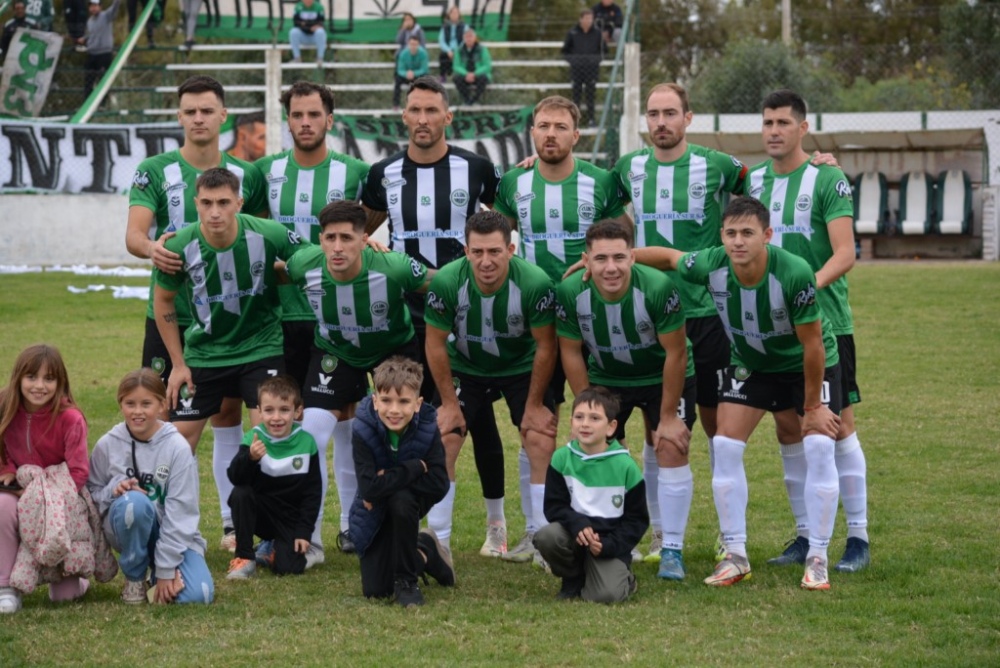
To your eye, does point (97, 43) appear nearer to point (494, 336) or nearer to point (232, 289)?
point (232, 289)

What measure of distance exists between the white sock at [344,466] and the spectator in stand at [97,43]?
17.3 meters

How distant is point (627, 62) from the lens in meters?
21.7

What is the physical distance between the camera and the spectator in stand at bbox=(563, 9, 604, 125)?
21.3 m

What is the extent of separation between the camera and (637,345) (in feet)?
19.4

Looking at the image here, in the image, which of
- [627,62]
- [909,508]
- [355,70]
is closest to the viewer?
[909,508]

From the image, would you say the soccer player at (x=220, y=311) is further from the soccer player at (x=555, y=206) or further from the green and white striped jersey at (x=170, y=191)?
the soccer player at (x=555, y=206)

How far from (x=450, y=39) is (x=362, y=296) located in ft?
53.4

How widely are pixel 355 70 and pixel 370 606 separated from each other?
71.9ft

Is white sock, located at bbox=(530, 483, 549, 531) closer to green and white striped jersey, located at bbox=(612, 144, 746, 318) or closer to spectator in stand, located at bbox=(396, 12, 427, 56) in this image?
green and white striped jersey, located at bbox=(612, 144, 746, 318)

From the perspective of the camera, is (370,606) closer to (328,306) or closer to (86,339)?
(328,306)

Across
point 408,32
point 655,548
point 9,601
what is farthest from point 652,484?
point 408,32

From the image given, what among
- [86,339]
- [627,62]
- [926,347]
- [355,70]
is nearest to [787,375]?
[926,347]

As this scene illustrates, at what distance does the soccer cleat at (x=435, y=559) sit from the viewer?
5625 millimetres

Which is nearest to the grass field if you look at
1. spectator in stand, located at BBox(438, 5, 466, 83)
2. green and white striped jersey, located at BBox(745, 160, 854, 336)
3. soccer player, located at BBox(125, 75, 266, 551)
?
soccer player, located at BBox(125, 75, 266, 551)
